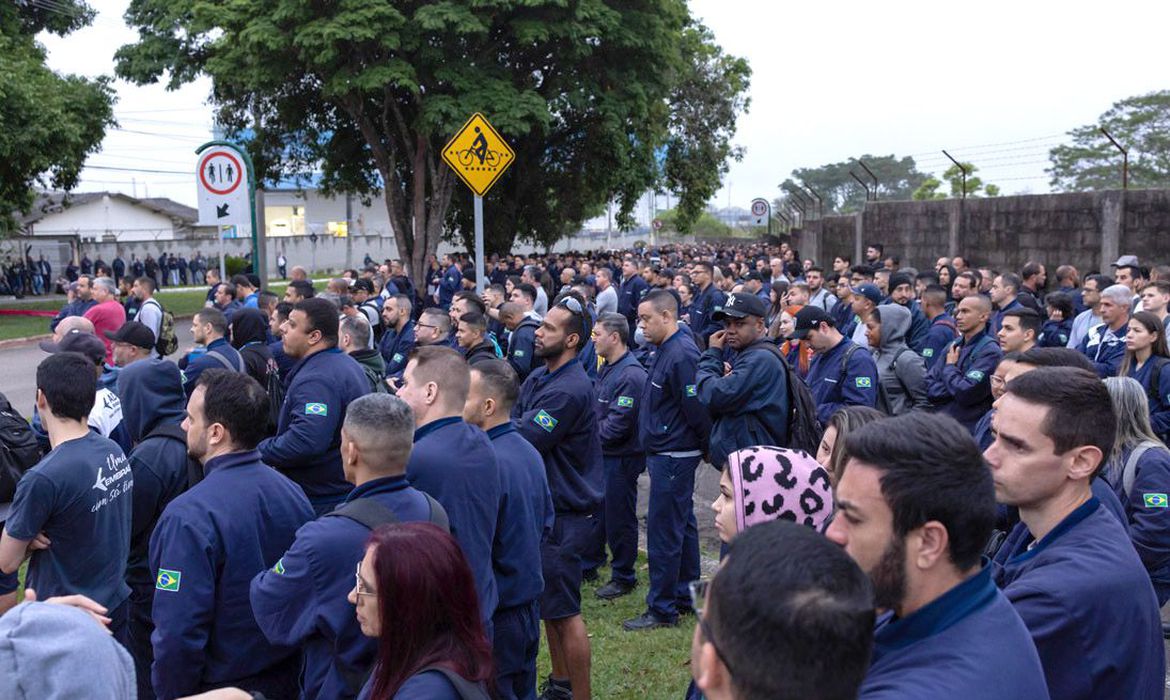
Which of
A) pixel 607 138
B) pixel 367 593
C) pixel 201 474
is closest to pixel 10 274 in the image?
pixel 607 138

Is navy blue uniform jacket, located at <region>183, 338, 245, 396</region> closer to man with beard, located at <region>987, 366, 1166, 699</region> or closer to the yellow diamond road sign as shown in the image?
the yellow diamond road sign

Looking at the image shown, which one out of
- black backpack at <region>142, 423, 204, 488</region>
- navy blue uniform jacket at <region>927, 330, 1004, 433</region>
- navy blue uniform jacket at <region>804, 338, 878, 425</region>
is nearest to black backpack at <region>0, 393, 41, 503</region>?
black backpack at <region>142, 423, 204, 488</region>

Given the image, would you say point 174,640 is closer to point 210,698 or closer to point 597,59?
point 210,698

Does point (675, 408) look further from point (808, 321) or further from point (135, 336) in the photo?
point (135, 336)

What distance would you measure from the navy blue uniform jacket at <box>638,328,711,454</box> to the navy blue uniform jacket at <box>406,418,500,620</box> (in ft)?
7.85

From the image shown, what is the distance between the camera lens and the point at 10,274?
1476 inches

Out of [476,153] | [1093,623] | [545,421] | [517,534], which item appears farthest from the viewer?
[476,153]

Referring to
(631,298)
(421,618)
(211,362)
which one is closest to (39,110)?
(631,298)

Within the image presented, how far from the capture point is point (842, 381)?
23.0ft

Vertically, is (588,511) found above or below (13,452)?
below

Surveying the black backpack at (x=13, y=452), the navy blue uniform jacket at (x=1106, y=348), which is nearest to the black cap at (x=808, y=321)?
the navy blue uniform jacket at (x=1106, y=348)

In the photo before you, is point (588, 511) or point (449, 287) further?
point (449, 287)

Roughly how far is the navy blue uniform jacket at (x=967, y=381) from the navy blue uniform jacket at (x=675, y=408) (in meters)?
1.87

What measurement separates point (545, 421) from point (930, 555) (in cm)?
378
